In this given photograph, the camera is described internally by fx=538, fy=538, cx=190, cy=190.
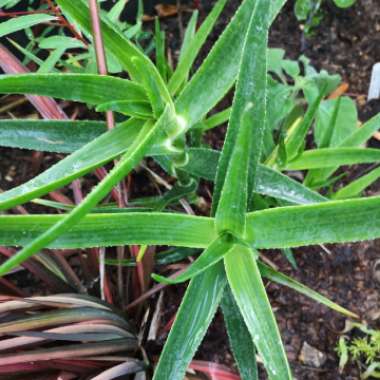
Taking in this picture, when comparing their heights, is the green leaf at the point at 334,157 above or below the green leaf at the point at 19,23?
below

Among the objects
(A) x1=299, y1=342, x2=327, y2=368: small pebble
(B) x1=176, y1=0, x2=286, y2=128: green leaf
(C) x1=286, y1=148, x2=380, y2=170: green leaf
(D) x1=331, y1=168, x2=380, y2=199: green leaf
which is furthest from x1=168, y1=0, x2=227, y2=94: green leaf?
(A) x1=299, y1=342, x2=327, y2=368: small pebble

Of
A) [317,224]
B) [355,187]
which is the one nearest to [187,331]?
[317,224]

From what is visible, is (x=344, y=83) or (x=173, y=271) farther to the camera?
(x=344, y=83)

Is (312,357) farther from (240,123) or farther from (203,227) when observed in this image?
(240,123)

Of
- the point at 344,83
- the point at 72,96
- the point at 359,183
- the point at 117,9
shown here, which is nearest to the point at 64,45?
the point at 117,9

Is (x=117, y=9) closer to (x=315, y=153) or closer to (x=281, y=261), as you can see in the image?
(x=315, y=153)

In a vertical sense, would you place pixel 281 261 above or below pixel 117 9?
below

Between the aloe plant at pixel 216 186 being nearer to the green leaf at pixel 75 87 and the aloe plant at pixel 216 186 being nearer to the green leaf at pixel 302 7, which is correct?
the green leaf at pixel 75 87

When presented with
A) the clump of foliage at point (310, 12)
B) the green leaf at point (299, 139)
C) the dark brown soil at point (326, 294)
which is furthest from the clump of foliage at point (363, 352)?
the clump of foliage at point (310, 12)
